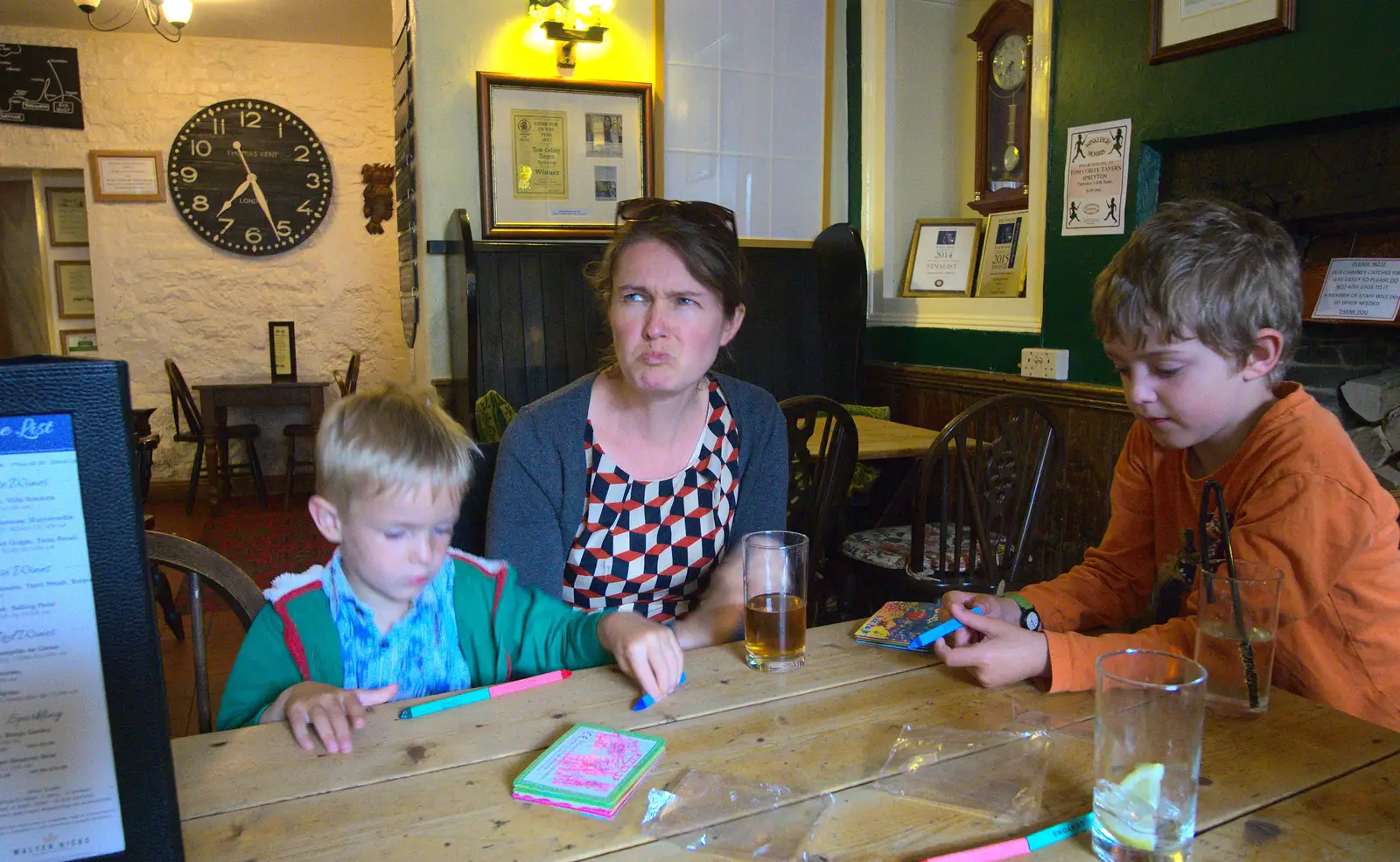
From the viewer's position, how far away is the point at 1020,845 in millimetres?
728

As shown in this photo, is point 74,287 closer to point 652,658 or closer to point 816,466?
point 816,466

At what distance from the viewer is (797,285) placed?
4.20 metres

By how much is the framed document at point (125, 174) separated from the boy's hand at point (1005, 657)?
6790mm

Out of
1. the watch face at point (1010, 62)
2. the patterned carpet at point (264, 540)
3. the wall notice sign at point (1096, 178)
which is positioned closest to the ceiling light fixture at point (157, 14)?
the patterned carpet at point (264, 540)

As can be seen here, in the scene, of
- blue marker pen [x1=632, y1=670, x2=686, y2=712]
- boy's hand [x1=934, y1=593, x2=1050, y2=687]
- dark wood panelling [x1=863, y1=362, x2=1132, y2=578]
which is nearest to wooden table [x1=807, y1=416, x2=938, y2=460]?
dark wood panelling [x1=863, y1=362, x2=1132, y2=578]

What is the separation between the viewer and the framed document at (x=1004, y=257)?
379 cm

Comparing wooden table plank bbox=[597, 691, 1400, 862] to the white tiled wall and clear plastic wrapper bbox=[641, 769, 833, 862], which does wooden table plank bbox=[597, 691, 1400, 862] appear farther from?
the white tiled wall

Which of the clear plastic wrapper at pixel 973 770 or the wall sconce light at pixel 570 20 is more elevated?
the wall sconce light at pixel 570 20

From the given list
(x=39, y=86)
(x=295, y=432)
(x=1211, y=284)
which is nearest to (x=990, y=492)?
(x=1211, y=284)

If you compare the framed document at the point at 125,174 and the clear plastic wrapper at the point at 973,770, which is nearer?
the clear plastic wrapper at the point at 973,770

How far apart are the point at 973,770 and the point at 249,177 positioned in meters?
6.82

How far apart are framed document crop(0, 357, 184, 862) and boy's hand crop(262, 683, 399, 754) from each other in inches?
12.1

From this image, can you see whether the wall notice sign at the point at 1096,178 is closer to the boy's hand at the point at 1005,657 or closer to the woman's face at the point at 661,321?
the woman's face at the point at 661,321

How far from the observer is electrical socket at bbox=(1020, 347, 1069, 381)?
3236 millimetres
